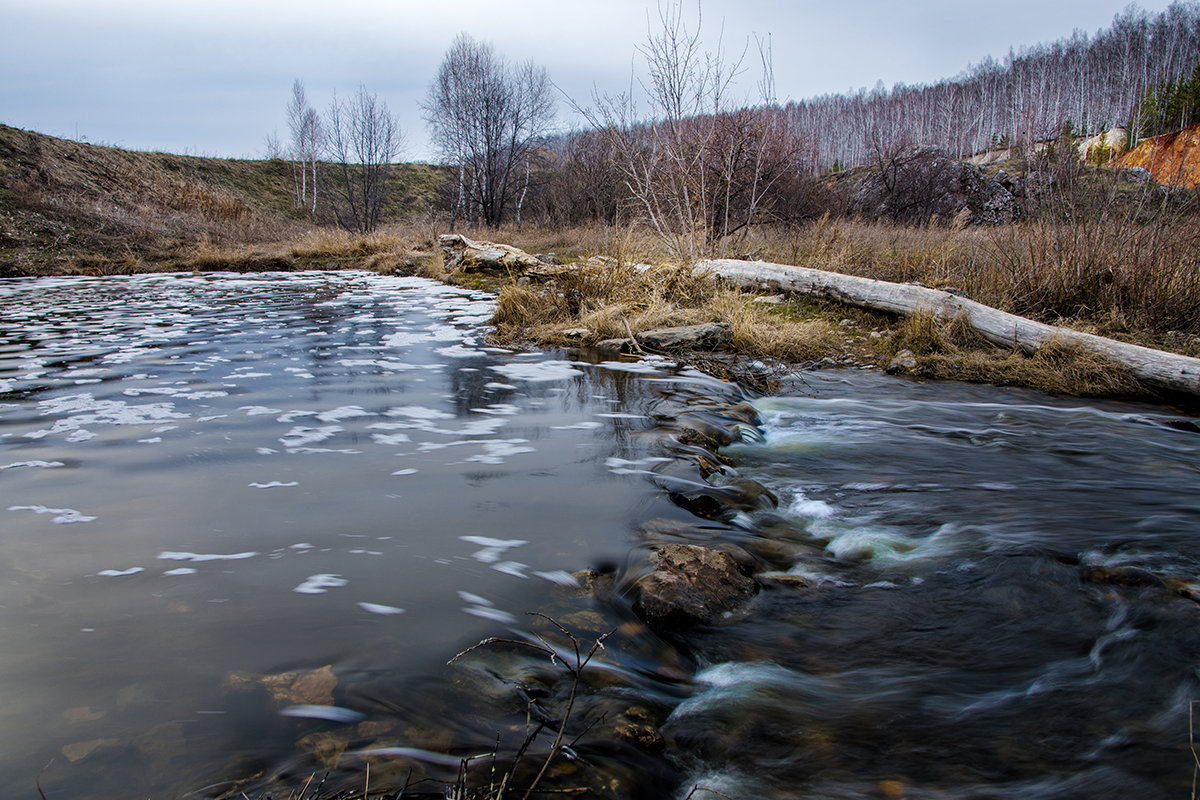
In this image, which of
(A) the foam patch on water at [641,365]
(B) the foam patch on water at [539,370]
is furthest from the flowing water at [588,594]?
(A) the foam patch on water at [641,365]

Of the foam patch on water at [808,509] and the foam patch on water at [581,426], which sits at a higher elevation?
the foam patch on water at [581,426]

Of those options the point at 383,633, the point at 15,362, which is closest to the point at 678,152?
the point at 15,362

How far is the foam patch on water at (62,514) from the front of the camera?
3467 mm

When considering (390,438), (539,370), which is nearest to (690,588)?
(390,438)

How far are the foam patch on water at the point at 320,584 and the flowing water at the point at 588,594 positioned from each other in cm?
3

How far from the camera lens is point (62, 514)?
3.54 m

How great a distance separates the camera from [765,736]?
2.12m

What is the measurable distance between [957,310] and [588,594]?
21.6 feet

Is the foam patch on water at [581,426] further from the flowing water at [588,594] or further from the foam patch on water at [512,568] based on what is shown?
the foam patch on water at [512,568]

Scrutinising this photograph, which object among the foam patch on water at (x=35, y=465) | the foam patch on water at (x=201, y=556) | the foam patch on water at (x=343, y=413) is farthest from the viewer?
the foam patch on water at (x=343, y=413)

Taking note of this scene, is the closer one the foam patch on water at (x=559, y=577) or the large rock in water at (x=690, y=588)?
the large rock in water at (x=690, y=588)

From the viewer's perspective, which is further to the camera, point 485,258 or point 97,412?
point 485,258

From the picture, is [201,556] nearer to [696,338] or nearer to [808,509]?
[808,509]

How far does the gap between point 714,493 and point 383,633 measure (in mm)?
2135
